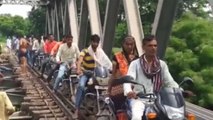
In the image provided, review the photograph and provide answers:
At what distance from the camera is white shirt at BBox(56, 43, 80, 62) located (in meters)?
10.3

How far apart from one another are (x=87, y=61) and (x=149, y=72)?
341 centimetres

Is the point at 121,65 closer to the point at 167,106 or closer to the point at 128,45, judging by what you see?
the point at 128,45

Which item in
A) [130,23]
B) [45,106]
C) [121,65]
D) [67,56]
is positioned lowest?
[45,106]

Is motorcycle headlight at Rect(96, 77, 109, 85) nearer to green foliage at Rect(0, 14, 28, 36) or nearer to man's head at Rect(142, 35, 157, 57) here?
man's head at Rect(142, 35, 157, 57)

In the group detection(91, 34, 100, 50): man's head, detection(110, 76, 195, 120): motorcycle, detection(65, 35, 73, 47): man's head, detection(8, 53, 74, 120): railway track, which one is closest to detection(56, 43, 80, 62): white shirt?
detection(65, 35, 73, 47): man's head

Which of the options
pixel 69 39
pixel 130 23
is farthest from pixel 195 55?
pixel 69 39

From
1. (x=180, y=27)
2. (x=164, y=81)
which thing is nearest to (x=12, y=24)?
(x=180, y=27)

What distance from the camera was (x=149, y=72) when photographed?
15.5ft

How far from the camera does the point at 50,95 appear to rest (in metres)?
12.5

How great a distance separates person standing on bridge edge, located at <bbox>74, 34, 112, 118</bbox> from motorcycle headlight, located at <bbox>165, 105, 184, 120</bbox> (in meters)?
3.39

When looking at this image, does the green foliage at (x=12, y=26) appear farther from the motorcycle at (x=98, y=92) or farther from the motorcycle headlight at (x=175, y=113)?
the motorcycle headlight at (x=175, y=113)

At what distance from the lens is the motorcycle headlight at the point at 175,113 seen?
413cm

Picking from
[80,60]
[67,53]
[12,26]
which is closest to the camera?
[80,60]

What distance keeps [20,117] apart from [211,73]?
10966 mm
